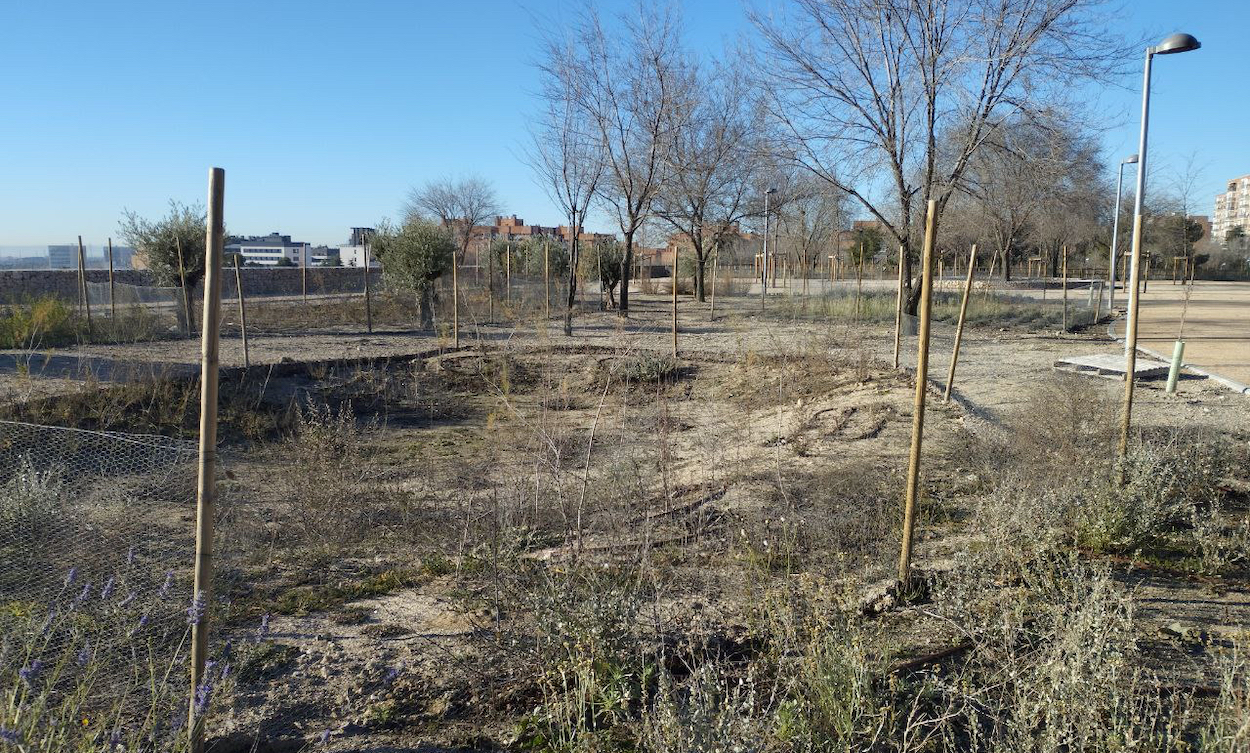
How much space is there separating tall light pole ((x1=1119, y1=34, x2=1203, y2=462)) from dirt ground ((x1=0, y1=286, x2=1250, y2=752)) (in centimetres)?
114

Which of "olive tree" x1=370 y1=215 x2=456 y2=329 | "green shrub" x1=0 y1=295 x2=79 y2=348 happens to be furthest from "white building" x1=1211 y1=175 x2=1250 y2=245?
"green shrub" x1=0 y1=295 x2=79 y2=348

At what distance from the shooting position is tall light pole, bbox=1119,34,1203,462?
5.91m

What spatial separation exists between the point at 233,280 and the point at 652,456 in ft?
94.6

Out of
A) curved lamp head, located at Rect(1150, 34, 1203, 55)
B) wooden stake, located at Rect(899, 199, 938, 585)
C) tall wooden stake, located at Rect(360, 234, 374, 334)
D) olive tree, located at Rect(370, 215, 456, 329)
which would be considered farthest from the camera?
olive tree, located at Rect(370, 215, 456, 329)

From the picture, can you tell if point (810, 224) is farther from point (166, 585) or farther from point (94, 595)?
point (166, 585)

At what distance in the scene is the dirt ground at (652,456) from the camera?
367 cm

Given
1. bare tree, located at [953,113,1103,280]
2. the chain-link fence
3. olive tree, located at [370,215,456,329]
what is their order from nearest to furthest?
the chain-link fence < bare tree, located at [953,113,1103,280] < olive tree, located at [370,215,456,329]

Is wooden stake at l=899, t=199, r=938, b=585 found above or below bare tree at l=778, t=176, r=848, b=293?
below

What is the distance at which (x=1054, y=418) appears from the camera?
633cm

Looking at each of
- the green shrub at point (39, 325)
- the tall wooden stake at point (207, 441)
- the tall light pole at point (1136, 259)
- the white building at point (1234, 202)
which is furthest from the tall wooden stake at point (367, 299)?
the white building at point (1234, 202)

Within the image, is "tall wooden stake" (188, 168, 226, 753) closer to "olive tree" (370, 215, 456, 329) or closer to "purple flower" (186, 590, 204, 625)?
"purple flower" (186, 590, 204, 625)

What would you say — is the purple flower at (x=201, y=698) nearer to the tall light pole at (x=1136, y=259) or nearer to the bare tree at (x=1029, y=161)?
the tall light pole at (x=1136, y=259)

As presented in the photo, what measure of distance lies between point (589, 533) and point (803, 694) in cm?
257

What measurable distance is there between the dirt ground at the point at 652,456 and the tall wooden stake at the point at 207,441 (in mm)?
474
